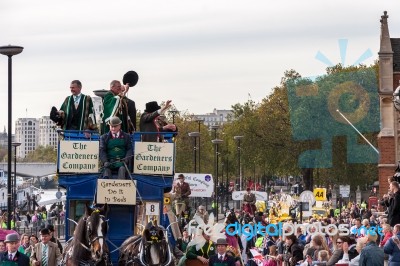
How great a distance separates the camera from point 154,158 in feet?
84.3

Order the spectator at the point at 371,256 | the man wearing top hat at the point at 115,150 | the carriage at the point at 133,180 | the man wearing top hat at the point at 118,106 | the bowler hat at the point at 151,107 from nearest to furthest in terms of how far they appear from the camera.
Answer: the spectator at the point at 371,256 → the man wearing top hat at the point at 115,150 → the carriage at the point at 133,180 → the man wearing top hat at the point at 118,106 → the bowler hat at the point at 151,107

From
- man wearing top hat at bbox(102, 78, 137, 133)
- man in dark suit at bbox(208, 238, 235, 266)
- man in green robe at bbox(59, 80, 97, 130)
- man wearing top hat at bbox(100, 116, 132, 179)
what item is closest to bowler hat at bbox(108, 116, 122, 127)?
man wearing top hat at bbox(100, 116, 132, 179)

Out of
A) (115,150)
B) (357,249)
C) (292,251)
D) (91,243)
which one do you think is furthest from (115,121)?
(292,251)

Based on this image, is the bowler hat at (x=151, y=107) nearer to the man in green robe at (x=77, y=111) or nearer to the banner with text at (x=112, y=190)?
the man in green robe at (x=77, y=111)

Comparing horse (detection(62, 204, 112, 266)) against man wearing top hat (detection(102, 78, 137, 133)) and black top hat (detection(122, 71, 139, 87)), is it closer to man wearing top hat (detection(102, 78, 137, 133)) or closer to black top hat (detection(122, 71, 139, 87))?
man wearing top hat (detection(102, 78, 137, 133))

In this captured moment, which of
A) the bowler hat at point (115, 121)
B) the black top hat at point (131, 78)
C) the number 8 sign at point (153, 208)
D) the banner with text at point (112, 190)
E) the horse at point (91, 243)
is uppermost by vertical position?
the black top hat at point (131, 78)

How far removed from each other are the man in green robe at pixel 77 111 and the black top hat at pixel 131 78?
2.91ft

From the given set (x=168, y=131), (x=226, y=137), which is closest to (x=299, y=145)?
(x=226, y=137)

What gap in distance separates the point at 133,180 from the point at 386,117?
4413 centimetres

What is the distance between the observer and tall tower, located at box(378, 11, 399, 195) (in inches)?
2618

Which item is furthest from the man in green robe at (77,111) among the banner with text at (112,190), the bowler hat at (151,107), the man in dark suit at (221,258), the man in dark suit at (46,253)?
the man in dark suit at (221,258)

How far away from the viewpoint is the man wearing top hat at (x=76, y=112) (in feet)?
86.0

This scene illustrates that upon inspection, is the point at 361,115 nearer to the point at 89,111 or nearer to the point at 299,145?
the point at 299,145

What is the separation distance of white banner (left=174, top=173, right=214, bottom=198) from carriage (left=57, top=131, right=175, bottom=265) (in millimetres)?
25988
